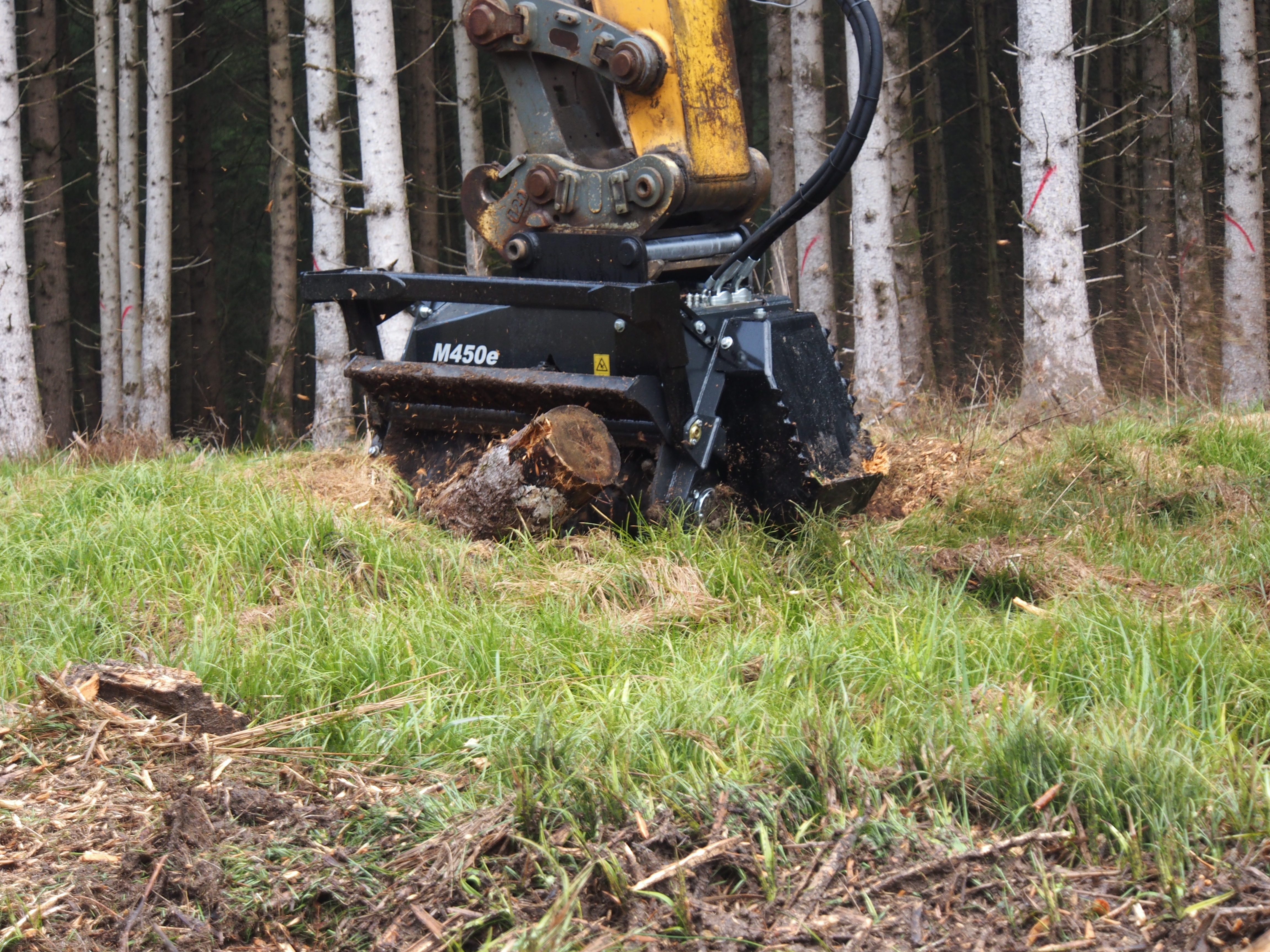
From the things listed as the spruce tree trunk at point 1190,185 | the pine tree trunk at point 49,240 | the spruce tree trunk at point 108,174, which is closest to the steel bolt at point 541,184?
the spruce tree trunk at point 1190,185

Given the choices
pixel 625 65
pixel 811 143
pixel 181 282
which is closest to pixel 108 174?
pixel 181 282

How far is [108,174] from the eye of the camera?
1325cm

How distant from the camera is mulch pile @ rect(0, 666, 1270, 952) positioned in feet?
6.72

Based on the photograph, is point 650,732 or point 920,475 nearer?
point 650,732

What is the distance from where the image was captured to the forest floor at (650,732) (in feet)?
7.11

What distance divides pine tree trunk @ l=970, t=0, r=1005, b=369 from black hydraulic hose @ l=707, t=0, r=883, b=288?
13745 millimetres

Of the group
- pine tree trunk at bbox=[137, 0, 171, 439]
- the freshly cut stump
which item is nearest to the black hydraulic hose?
the freshly cut stump

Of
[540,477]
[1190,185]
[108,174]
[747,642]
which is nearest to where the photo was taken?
[747,642]

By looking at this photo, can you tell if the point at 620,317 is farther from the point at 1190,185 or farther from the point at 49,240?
the point at 49,240

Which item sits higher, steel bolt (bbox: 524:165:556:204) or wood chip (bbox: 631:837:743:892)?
steel bolt (bbox: 524:165:556:204)

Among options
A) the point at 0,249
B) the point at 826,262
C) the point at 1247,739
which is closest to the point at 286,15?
the point at 0,249

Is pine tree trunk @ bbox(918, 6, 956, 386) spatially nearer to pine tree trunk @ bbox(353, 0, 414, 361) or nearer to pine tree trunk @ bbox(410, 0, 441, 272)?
pine tree trunk @ bbox(410, 0, 441, 272)

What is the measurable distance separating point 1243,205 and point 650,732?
9.65 meters

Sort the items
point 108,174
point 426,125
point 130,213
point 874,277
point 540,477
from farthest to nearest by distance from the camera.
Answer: point 426,125 → point 130,213 → point 108,174 → point 874,277 → point 540,477
